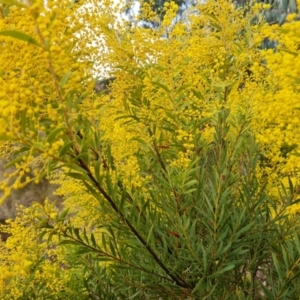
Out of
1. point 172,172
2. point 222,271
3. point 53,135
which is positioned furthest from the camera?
point 172,172

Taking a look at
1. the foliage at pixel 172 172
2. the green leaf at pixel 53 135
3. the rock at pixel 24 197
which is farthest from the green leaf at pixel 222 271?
the rock at pixel 24 197

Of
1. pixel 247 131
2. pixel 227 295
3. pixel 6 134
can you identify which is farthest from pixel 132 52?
pixel 227 295

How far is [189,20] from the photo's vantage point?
1.92 metres

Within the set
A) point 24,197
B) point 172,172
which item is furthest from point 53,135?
point 24,197

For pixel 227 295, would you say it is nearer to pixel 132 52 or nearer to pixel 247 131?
pixel 247 131

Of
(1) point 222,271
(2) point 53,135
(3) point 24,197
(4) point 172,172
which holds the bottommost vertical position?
(1) point 222,271

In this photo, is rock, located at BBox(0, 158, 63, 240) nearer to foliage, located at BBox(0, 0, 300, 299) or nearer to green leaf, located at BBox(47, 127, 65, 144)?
foliage, located at BBox(0, 0, 300, 299)

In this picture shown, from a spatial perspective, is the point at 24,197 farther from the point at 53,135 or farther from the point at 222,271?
the point at 53,135

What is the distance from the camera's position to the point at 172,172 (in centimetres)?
146

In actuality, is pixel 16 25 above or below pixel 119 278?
above

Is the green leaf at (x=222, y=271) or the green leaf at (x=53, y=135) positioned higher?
the green leaf at (x=53, y=135)

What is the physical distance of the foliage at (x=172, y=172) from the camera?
4.13ft

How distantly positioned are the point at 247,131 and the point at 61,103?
921 millimetres

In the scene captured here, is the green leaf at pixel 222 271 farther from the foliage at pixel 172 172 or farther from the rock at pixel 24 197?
the rock at pixel 24 197
